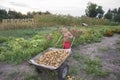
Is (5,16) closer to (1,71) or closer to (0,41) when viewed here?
(0,41)

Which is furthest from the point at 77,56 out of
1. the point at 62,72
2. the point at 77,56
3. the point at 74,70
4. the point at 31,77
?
the point at 31,77

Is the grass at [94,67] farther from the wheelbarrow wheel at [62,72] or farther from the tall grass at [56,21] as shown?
the tall grass at [56,21]

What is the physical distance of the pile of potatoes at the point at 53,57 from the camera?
4516mm

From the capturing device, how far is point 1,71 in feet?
17.2

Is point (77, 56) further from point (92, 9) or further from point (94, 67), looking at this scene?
point (92, 9)

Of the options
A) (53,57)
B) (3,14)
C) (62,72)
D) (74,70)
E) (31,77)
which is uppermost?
(3,14)

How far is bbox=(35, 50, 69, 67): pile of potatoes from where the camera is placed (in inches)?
178

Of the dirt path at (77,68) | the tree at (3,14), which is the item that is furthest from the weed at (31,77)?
the tree at (3,14)

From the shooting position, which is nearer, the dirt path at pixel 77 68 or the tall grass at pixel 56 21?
the dirt path at pixel 77 68

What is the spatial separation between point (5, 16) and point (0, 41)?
1906 cm

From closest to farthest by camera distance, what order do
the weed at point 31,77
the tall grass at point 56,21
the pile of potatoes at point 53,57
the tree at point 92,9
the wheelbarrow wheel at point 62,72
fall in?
the wheelbarrow wheel at point 62,72 → the pile of potatoes at point 53,57 → the weed at point 31,77 → the tall grass at point 56,21 → the tree at point 92,9

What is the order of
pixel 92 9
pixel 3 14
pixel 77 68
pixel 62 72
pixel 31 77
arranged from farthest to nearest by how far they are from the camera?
pixel 92 9 → pixel 3 14 → pixel 77 68 → pixel 31 77 → pixel 62 72

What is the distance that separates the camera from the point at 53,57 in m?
4.82

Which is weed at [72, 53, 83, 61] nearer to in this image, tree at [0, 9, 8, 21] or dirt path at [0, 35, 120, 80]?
dirt path at [0, 35, 120, 80]
